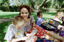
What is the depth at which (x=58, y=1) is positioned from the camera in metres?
8.83

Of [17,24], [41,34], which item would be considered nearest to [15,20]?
[17,24]

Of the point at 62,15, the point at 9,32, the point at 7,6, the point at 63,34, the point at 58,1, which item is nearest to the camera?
the point at 9,32

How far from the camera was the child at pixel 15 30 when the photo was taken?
3.85ft

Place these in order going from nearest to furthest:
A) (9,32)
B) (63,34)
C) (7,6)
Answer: (9,32)
(63,34)
(7,6)

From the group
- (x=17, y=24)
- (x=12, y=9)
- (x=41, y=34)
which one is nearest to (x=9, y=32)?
(x=17, y=24)

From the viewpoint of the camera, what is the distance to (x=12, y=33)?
3.92ft

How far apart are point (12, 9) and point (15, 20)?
9412 millimetres

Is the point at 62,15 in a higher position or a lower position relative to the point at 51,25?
higher

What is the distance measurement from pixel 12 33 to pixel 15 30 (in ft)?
0.18

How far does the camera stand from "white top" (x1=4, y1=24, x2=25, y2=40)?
117cm

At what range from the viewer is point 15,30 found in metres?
1.21

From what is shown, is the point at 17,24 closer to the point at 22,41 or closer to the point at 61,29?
the point at 22,41

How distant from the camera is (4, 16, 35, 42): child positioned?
1.17 metres

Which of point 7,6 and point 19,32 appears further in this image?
point 7,6
